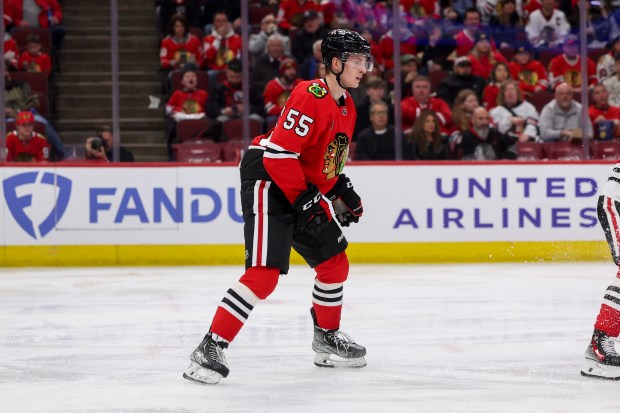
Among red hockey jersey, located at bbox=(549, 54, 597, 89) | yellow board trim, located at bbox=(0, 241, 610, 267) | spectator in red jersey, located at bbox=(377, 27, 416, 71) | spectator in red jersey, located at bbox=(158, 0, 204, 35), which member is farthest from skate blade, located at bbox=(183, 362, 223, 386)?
spectator in red jersey, located at bbox=(158, 0, 204, 35)

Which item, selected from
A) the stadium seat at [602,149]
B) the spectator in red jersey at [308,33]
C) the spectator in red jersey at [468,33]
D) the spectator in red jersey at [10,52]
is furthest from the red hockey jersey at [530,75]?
the spectator in red jersey at [10,52]

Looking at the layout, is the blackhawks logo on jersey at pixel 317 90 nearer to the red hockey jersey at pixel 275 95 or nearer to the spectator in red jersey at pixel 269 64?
the red hockey jersey at pixel 275 95

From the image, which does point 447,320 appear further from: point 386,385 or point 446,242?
point 446,242

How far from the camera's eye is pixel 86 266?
28.3 ft

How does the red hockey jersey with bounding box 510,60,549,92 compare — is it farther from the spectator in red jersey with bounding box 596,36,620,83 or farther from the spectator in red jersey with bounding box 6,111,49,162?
the spectator in red jersey with bounding box 6,111,49,162

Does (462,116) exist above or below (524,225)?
above

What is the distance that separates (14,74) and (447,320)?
4.63m

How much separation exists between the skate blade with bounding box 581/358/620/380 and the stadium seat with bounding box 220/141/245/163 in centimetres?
510

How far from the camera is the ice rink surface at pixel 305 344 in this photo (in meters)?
3.62

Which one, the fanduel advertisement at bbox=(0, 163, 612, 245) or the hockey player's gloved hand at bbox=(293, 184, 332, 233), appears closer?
the hockey player's gloved hand at bbox=(293, 184, 332, 233)

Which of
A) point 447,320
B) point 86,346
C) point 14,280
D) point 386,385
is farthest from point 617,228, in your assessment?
point 14,280

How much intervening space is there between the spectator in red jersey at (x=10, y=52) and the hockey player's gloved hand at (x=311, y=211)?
17.8 ft

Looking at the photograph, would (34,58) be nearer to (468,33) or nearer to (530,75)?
(468,33)

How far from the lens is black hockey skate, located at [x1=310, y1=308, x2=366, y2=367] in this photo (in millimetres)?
4285
